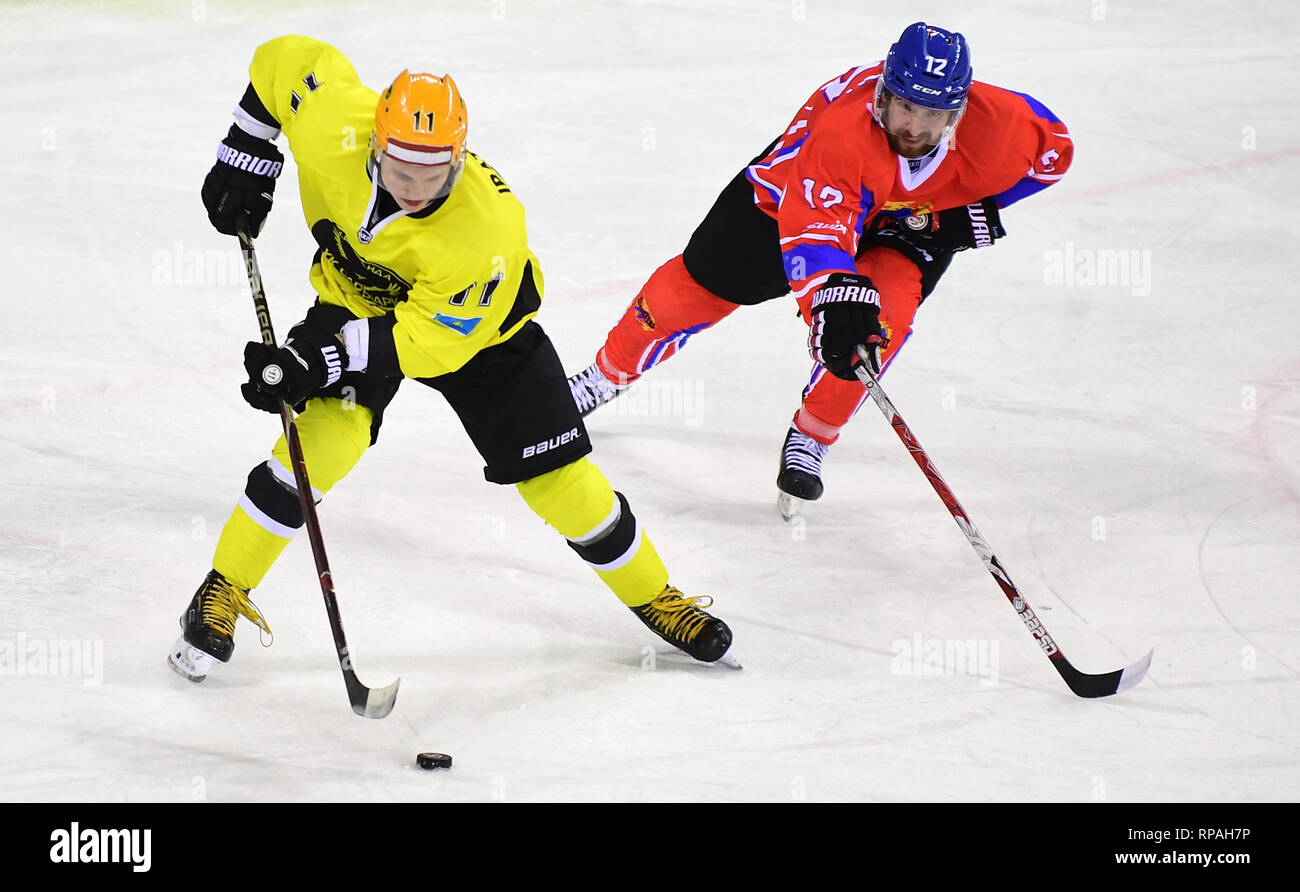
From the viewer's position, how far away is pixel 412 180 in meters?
2.42

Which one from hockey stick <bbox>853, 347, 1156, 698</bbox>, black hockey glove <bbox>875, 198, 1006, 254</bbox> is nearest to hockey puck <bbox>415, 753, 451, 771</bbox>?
hockey stick <bbox>853, 347, 1156, 698</bbox>

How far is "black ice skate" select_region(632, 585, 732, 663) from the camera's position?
2.89 meters

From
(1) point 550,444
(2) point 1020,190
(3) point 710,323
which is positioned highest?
(2) point 1020,190

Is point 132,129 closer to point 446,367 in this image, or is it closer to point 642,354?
point 642,354

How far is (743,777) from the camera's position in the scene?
2.54m

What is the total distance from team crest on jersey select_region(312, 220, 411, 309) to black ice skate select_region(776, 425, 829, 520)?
4.11ft

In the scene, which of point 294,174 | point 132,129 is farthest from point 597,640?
point 132,129

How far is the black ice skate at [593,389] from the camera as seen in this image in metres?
3.90

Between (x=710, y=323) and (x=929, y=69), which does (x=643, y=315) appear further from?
(x=929, y=69)

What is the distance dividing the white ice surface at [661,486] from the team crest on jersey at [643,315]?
397mm

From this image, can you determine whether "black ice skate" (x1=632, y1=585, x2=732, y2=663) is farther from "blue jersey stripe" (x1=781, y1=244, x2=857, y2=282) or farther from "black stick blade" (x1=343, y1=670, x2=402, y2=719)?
"blue jersey stripe" (x1=781, y1=244, x2=857, y2=282)

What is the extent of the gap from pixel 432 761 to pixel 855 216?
1526mm

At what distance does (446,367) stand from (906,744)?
1.13 m

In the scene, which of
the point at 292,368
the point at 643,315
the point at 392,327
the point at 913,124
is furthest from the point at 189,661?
the point at 913,124
